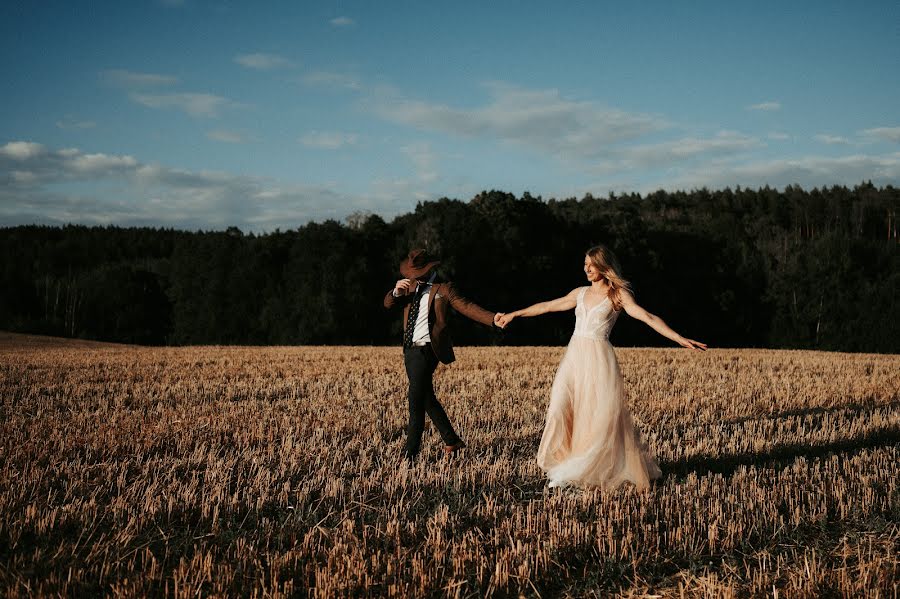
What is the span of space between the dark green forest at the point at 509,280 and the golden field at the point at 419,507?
3576 cm

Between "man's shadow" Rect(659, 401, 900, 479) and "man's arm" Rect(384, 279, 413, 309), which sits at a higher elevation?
"man's arm" Rect(384, 279, 413, 309)

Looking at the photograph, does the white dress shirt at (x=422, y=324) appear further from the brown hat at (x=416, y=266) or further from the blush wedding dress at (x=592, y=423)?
the blush wedding dress at (x=592, y=423)

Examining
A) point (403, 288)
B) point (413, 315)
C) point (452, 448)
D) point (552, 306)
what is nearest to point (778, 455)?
point (552, 306)

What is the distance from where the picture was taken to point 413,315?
7.55 meters

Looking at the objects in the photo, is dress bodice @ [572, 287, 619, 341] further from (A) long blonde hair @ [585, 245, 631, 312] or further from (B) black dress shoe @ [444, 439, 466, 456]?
(B) black dress shoe @ [444, 439, 466, 456]

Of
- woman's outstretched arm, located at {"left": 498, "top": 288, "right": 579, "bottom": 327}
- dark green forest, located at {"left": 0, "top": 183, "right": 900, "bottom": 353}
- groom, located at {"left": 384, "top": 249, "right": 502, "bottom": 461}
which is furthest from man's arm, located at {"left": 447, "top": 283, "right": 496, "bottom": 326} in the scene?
dark green forest, located at {"left": 0, "top": 183, "right": 900, "bottom": 353}

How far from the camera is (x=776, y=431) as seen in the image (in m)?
9.84

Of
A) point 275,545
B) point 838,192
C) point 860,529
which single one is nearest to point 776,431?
point 860,529

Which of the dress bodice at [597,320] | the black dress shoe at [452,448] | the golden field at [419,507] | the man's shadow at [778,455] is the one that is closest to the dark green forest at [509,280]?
the golden field at [419,507]

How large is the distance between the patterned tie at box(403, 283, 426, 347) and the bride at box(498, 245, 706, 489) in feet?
5.66

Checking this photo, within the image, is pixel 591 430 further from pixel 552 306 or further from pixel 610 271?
pixel 610 271

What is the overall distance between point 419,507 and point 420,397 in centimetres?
187

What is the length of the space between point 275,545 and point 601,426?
3173mm

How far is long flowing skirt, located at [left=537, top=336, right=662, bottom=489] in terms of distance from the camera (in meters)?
6.41
